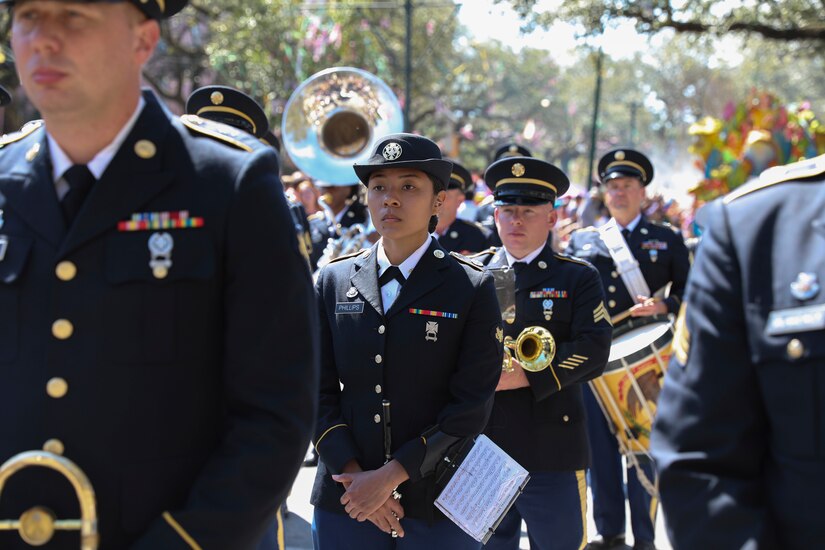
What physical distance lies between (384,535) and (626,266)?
11.2ft

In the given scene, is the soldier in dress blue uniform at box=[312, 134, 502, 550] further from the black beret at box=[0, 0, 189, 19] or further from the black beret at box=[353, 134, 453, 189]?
the black beret at box=[0, 0, 189, 19]

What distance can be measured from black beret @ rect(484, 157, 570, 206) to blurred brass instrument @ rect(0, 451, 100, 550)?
3356 mm

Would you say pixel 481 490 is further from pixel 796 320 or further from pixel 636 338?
pixel 636 338

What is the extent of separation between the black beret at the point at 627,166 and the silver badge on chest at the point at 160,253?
5434 mm

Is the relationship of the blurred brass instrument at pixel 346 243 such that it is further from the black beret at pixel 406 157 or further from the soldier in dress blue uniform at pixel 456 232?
the black beret at pixel 406 157

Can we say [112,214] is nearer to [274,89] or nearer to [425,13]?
[274,89]

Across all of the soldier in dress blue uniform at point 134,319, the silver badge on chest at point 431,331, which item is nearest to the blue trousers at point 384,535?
the silver badge on chest at point 431,331

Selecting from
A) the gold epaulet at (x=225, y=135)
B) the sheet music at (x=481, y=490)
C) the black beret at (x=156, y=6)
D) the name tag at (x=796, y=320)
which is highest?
the black beret at (x=156, y=6)

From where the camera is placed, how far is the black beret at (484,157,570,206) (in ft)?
16.7

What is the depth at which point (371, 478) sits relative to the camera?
354cm

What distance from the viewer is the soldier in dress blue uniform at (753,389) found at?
6.40ft

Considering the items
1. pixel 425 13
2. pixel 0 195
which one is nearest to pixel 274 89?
pixel 425 13

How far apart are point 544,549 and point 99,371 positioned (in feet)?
10.2

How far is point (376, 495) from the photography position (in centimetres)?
353
